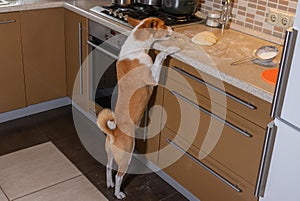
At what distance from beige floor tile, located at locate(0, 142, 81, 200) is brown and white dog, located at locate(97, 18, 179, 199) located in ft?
1.51

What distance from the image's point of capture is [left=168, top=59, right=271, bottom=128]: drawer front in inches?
69.4

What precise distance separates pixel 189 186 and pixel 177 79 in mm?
609

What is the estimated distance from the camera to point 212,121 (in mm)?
2010

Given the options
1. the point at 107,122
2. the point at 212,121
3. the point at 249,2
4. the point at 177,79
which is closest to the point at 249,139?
the point at 212,121

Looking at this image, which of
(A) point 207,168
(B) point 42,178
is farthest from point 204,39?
(B) point 42,178

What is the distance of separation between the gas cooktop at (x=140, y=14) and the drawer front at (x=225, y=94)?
44cm

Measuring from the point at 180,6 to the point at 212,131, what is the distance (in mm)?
878

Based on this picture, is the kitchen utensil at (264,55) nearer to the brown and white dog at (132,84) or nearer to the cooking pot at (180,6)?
the brown and white dog at (132,84)

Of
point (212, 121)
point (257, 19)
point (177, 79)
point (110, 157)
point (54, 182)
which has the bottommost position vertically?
point (54, 182)

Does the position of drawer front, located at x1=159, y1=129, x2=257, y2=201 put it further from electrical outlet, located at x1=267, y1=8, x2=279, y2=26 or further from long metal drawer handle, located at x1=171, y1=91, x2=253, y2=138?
electrical outlet, located at x1=267, y1=8, x2=279, y2=26

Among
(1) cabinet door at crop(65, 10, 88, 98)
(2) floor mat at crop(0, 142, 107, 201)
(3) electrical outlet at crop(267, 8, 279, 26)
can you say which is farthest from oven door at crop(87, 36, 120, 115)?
(3) electrical outlet at crop(267, 8, 279, 26)

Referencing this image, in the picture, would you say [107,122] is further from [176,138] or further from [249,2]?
[249,2]

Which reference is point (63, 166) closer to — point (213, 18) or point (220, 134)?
point (220, 134)

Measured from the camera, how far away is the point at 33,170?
8.39ft
